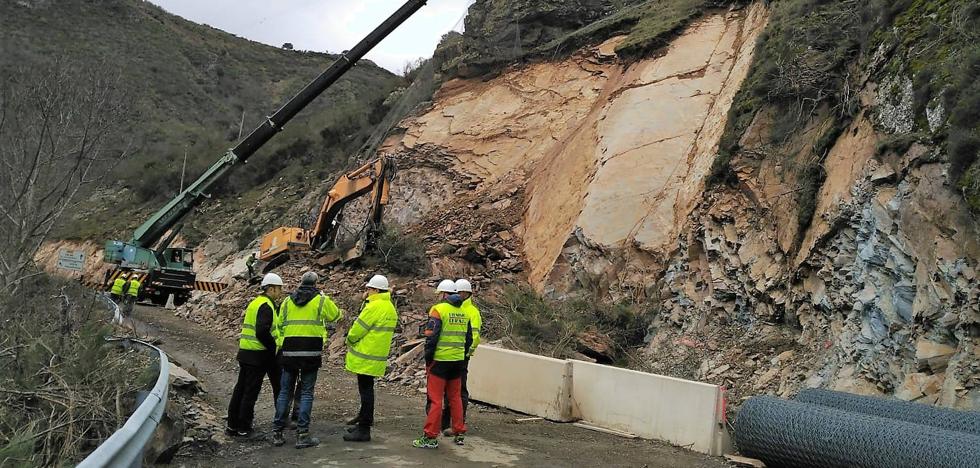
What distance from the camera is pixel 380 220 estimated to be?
17.3 meters

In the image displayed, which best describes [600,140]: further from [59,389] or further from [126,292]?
[59,389]

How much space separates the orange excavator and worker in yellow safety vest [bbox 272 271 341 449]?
1017 cm

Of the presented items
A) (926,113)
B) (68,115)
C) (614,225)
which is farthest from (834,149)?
(68,115)

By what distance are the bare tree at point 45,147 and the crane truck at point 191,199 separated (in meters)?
4.42

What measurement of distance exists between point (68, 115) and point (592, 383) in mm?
11978

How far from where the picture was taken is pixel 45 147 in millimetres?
14539

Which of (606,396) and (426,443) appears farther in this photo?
(606,396)

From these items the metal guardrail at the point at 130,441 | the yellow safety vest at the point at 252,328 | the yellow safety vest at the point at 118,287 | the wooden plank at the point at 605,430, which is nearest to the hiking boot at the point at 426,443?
the yellow safety vest at the point at 252,328

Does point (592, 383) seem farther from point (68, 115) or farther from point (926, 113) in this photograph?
point (68, 115)

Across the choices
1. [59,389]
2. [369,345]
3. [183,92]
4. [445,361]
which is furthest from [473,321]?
[183,92]

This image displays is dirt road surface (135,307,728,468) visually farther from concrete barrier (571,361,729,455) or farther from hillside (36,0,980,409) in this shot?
hillside (36,0,980,409)

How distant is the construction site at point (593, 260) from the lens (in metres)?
6.46

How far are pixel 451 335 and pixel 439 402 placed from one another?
642 mm

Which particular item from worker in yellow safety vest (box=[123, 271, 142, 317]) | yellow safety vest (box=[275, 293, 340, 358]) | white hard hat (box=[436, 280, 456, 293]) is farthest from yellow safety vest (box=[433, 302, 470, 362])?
worker in yellow safety vest (box=[123, 271, 142, 317])
